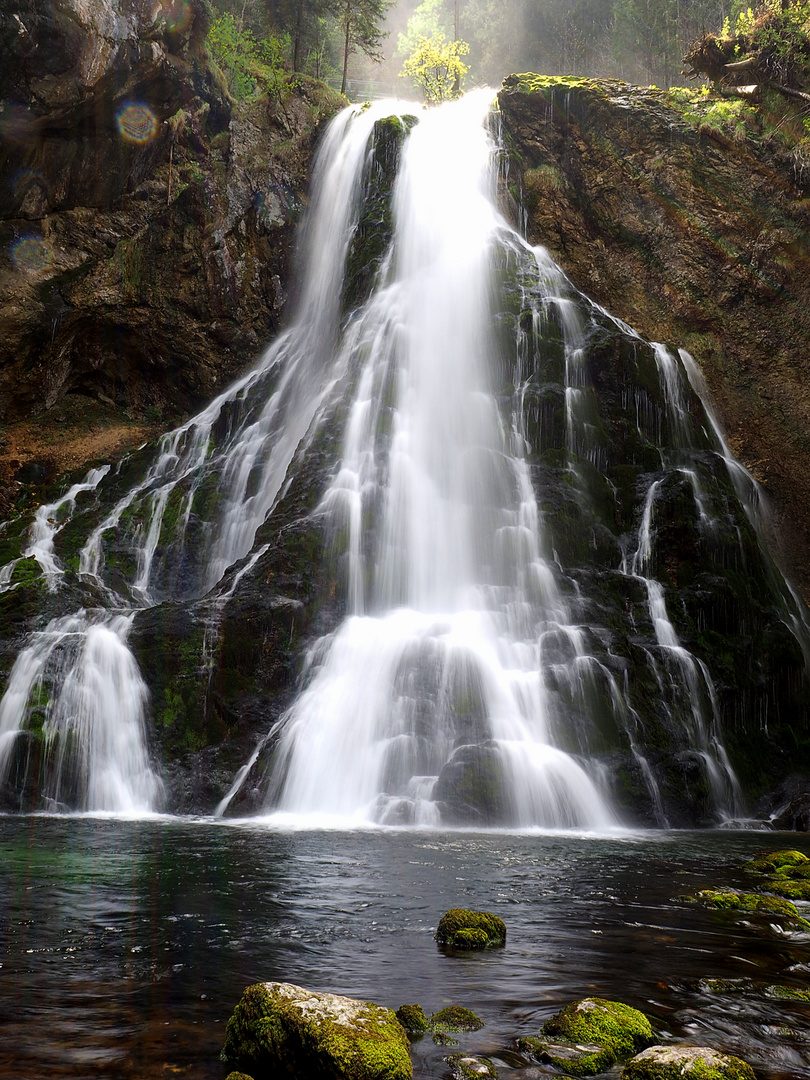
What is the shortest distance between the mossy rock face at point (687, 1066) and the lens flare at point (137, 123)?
79.3 ft

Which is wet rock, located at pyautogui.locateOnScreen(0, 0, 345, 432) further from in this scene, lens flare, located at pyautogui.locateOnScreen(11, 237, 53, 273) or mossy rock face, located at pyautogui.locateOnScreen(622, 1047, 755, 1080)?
mossy rock face, located at pyautogui.locateOnScreen(622, 1047, 755, 1080)

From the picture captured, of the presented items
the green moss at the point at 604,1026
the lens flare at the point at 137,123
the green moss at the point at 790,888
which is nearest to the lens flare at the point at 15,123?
the lens flare at the point at 137,123

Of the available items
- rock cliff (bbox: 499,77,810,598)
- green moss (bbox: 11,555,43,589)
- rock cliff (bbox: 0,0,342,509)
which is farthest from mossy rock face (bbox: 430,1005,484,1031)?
rock cliff (bbox: 0,0,342,509)

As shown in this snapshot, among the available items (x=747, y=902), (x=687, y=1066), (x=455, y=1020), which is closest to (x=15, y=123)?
(x=747, y=902)

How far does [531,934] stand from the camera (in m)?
5.62

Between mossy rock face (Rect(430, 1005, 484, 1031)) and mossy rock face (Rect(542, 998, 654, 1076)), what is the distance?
336 mm

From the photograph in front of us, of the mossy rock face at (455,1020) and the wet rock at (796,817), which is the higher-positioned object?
the wet rock at (796,817)

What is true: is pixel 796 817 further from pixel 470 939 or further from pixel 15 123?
pixel 15 123

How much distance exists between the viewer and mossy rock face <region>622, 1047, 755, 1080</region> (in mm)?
3240

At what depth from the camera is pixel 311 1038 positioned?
3.27 m

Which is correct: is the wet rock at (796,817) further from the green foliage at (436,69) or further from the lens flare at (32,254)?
the green foliage at (436,69)

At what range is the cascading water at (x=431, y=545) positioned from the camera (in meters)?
12.4

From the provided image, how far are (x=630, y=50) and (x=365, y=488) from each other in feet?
122

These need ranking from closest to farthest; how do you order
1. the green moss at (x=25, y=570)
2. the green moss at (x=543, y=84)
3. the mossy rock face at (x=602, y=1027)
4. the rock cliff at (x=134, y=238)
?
Answer: the mossy rock face at (x=602, y=1027), the green moss at (x=25, y=570), the rock cliff at (x=134, y=238), the green moss at (x=543, y=84)
